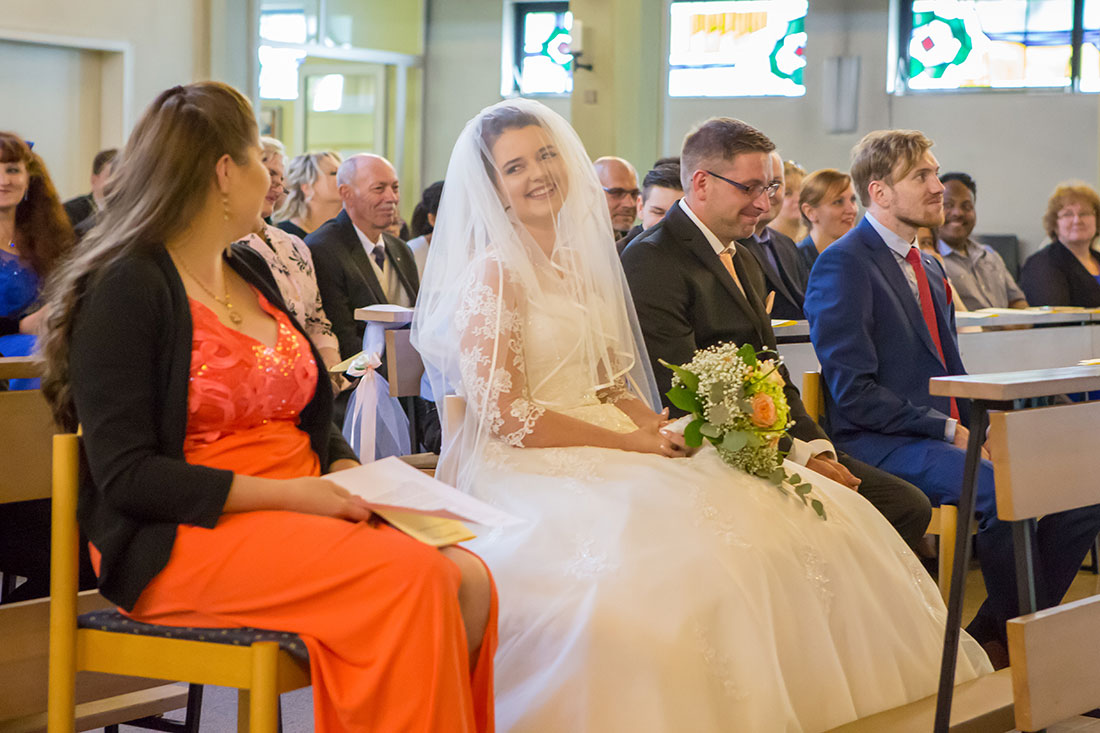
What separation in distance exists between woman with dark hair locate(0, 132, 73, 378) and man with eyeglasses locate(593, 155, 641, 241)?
2637 mm

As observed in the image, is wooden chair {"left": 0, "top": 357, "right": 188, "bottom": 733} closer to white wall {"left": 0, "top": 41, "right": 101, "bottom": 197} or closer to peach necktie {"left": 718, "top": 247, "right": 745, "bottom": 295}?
peach necktie {"left": 718, "top": 247, "right": 745, "bottom": 295}

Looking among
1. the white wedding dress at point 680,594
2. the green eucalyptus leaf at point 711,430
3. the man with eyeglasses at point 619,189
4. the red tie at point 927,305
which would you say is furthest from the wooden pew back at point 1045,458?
the man with eyeglasses at point 619,189

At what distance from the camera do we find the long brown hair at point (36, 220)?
4199 millimetres

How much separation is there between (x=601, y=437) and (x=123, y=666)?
3.87 ft

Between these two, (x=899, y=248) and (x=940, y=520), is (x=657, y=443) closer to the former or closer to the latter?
(x=940, y=520)

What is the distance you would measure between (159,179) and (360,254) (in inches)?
132

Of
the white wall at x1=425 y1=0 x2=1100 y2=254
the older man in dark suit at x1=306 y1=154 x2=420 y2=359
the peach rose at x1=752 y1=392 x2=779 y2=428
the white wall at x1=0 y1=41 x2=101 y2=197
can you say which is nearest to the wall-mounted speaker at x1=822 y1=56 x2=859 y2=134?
the white wall at x1=425 y1=0 x2=1100 y2=254

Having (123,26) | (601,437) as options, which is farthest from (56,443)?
(123,26)

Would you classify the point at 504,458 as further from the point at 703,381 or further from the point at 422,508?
the point at 422,508

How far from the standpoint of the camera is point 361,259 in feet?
17.9

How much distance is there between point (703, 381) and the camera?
2.68 m

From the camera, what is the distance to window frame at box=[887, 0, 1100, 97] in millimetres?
10656

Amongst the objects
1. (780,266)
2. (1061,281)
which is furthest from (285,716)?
(1061,281)

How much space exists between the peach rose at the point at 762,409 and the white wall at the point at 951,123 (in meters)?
7.91
